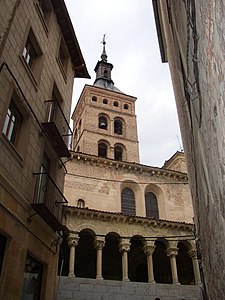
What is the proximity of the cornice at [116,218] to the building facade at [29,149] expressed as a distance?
7.77 metres

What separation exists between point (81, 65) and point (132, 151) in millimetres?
22290

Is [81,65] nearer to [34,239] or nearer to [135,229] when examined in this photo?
[34,239]

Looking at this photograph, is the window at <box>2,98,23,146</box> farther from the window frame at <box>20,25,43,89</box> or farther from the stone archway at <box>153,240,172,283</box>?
the stone archway at <box>153,240,172,283</box>

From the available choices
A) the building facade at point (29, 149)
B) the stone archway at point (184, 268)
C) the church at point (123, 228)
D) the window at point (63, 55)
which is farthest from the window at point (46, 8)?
the stone archway at point (184, 268)

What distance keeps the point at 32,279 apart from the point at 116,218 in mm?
11802

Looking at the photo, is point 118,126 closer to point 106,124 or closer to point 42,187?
point 106,124

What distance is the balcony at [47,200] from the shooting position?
901 centimetres

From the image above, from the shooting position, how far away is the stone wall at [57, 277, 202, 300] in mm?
16562

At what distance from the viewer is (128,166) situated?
26547 mm

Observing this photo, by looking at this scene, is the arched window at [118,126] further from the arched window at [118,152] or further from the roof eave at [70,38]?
the roof eave at [70,38]

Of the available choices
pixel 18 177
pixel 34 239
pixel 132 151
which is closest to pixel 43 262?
pixel 34 239

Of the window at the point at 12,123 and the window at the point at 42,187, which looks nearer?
the window at the point at 12,123

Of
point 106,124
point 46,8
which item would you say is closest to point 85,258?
point 46,8

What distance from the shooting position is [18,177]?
830 cm
